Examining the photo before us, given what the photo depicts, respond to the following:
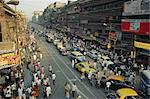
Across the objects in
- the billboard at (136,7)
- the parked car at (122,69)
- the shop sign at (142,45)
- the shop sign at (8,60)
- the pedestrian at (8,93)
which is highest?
the billboard at (136,7)

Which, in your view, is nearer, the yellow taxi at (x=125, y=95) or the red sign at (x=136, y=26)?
the yellow taxi at (x=125, y=95)

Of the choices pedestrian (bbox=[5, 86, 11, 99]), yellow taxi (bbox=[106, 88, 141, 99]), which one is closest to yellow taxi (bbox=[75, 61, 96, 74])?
yellow taxi (bbox=[106, 88, 141, 99])

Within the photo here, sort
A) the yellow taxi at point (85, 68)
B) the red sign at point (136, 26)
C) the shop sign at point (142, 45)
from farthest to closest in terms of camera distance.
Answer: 1. the red sign at point (136, 26)
2. the shop sign at point (142, 45)
3. the yellow taxi at point (85, 68)

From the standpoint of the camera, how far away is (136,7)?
176 ft

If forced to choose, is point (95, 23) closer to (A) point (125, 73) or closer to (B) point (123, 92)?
(A) point (125, 73)

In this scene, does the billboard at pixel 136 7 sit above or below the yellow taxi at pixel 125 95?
above

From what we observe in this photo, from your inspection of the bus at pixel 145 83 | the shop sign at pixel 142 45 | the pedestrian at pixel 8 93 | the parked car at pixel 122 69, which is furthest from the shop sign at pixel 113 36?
the pedestrian at pixel 8 93

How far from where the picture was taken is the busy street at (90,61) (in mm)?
28031

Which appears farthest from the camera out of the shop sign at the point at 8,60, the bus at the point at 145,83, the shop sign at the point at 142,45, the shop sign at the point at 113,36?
the shop sign at the point at 113,36

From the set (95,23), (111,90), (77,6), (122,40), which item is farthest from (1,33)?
(77,6)

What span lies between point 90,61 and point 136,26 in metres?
9.47

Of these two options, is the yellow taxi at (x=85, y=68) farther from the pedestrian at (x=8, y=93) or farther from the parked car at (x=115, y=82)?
the pedestrian at (x=8, y=93)

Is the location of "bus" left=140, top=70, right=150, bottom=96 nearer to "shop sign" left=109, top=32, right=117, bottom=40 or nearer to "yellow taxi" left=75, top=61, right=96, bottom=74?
"yellow taxi" left=75, top=61, right=96, bottom=74

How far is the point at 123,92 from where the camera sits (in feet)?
83.7
